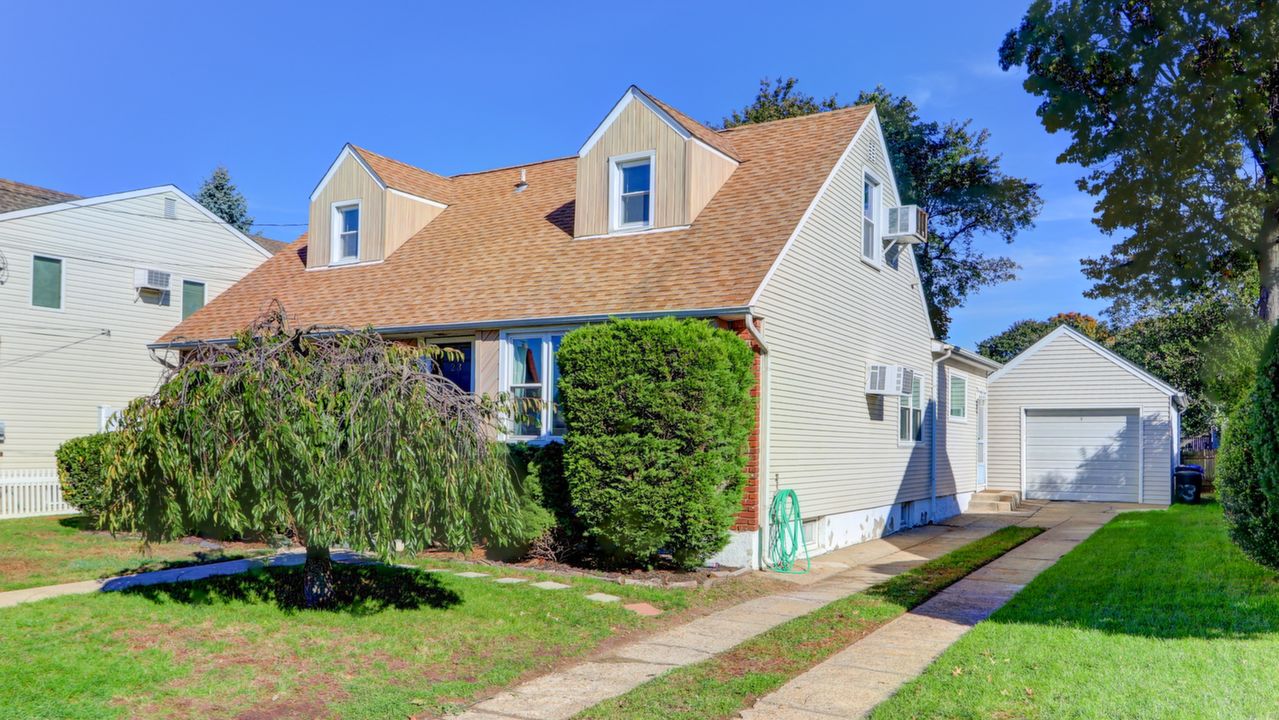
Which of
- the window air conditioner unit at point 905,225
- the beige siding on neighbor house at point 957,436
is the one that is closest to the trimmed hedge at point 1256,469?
the window air conditioner unit at point 905,225

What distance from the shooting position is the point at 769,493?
11797 mm

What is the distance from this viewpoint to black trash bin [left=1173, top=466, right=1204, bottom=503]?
22.8m

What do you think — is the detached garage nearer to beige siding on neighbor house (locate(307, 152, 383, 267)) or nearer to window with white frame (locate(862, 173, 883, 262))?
window with white frame (locate(862, 173, 883, 262))

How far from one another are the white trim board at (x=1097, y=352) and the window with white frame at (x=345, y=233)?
1581 centimetres

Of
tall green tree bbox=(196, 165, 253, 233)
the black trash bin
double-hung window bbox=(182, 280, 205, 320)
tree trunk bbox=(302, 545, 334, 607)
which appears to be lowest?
the black trash bin

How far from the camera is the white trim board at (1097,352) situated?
22.8 metres

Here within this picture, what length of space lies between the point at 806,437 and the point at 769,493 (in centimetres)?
139

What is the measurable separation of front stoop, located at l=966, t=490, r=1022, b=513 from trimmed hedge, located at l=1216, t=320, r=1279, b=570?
11874 millimetres

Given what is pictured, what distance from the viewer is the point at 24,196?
67.1 feet

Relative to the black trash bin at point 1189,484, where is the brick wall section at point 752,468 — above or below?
above

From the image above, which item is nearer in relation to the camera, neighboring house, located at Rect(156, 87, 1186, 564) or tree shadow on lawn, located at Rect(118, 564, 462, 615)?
tree shadow on lawn, located at Rect(118, 564, 462, 615)

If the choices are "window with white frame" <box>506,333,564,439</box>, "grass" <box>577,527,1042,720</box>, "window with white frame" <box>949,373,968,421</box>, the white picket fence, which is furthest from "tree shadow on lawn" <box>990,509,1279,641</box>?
the white picket fence

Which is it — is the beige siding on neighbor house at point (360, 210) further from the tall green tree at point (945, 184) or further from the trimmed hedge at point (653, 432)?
the tall green tree at point (945, 184)

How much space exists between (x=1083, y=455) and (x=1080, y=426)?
29.3 inches
